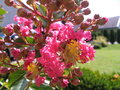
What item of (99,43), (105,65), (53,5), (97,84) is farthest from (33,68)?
(99,43)

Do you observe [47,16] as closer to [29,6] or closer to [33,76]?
[29,6]

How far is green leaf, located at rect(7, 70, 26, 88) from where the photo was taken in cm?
80

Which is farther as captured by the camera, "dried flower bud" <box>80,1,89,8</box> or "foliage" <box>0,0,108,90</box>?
"dried flower bud" <box>80,1,89,8</box>

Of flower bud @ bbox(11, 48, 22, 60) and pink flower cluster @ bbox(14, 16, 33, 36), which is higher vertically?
pink flower cluster @ bbox(14, 16, 33, 36)

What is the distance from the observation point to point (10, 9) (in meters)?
1.14

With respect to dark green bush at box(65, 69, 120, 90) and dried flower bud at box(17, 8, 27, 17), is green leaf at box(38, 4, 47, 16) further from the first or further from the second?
dark green bush at box(65, 69, 120, 90)

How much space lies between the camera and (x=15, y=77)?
2.64 feet

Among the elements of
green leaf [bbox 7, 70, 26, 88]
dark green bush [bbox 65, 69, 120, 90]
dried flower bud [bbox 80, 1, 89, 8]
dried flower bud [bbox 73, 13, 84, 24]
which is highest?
dried flower bud [bbox 80, 1, 89, 8]

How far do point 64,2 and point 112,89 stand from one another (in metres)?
2.13

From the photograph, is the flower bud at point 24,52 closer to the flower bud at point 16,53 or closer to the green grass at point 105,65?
the flower bud at point 16,53

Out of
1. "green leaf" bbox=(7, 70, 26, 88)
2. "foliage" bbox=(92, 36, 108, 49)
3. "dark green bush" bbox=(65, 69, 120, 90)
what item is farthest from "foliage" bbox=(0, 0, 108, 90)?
"foliage" bbox=(92, 36, 108, 49)

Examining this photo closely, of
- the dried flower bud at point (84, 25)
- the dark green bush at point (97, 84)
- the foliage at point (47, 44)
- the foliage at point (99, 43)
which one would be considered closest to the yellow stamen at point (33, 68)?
the foliage at point (47, 44)

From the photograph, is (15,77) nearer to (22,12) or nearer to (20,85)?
(20,85)

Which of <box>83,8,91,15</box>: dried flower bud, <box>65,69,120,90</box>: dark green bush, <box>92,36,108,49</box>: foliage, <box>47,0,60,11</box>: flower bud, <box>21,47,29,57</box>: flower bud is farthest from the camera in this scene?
<box>92,36,108,49</box>: foliage
